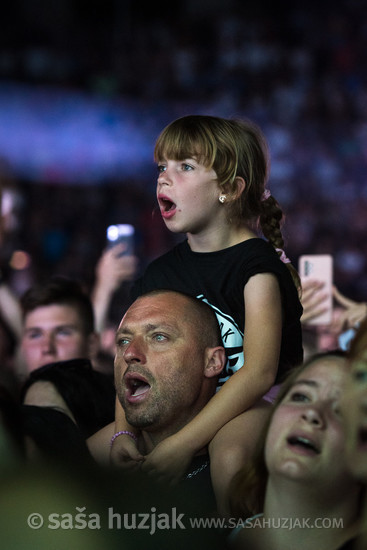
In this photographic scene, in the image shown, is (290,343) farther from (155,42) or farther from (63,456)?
(155,42)

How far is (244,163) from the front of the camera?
199 cm

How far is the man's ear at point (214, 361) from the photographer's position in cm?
170

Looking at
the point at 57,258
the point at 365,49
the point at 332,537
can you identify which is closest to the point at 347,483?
the point at 332,537

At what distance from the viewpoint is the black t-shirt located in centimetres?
182

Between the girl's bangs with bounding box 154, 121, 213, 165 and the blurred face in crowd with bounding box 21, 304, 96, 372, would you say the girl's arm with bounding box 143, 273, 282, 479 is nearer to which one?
the girl's bangs with bounding box 154, 121, 213, 165

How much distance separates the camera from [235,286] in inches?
73.5

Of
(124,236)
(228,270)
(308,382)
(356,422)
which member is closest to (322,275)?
(124,236)

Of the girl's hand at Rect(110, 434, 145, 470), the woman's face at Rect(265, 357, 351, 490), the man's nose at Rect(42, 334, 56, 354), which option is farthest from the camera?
the man's nose at Rect(42, 334, 56, 354)

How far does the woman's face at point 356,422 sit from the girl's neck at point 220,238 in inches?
32.8

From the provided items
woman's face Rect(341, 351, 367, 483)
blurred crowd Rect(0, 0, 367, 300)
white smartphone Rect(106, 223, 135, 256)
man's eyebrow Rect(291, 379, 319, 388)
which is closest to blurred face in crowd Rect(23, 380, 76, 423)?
man's eyebrow Rect(291, 379, 319, 388)

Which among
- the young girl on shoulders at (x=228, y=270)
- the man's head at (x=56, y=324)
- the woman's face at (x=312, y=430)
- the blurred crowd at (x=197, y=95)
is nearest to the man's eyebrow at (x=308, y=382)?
the woman's face at (x=312, y=430)

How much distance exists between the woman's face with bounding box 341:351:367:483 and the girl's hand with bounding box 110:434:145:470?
58 centimetres

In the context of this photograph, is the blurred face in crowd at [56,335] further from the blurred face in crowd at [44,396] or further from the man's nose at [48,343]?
the blurred face in crowd at [44,396]

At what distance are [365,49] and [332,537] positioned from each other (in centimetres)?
714
